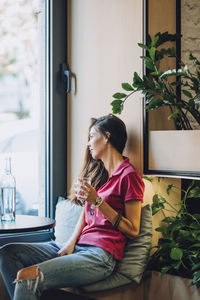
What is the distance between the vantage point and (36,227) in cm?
195

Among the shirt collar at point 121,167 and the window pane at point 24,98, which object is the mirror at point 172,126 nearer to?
the shirt collar at point 121,167

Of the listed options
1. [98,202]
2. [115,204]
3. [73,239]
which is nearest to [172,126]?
[115,204]

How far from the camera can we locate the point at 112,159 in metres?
2.25

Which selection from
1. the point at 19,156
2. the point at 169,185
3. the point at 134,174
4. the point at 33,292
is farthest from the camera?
the point at 19,156

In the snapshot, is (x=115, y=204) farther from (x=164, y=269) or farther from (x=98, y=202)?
(x=164, y=269)

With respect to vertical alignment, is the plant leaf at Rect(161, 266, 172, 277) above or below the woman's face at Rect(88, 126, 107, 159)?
below

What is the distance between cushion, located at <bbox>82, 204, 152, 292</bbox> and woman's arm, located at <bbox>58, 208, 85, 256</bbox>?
0.79 feet

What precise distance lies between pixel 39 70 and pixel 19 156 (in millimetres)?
595

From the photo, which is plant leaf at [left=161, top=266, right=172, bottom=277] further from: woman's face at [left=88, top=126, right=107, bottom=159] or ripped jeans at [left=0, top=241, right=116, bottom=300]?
woman's face at [left=88, top=126, right=107, bottom=159]

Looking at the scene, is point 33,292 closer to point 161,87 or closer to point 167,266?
point 167,266

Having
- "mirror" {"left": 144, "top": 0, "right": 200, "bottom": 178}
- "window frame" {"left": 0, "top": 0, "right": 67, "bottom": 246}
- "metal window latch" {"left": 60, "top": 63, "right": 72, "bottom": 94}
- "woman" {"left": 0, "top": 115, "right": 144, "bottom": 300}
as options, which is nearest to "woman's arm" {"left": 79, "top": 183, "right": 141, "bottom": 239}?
"woman" {"left": 0, "top": 115, "right": 144, "bottom": 300}

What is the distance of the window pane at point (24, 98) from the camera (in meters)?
2.58

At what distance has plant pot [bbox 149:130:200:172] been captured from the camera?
201 centimetres

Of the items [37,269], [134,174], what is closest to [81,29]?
[134,174]
